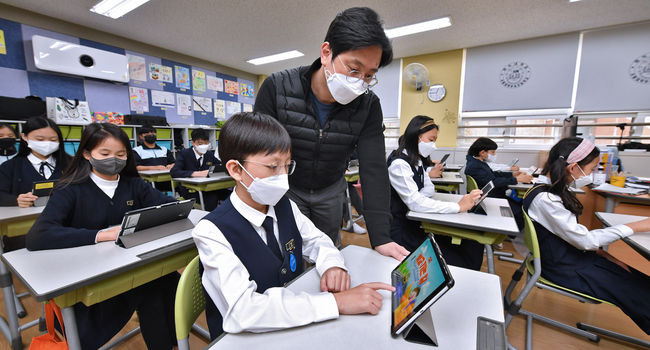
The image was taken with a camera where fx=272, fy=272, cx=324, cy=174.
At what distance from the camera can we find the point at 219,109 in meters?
6.36

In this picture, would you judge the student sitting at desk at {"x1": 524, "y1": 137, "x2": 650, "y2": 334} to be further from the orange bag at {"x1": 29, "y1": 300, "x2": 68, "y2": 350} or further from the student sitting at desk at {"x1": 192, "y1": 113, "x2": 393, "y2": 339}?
the orange bag at {"x1": 29, "y1": 300, "x2": 68, "y2": 350}

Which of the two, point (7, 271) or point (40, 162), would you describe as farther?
point (40, 162)

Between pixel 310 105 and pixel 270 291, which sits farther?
pixel 310 105

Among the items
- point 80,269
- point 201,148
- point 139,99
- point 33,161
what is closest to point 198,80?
point 139,99

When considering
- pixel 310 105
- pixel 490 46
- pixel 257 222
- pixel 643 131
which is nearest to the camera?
pixel 257 222

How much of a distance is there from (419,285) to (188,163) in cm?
358

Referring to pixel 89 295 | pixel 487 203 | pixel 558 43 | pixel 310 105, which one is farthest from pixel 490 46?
pixel 89 295

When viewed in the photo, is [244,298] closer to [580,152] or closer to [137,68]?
[580,152]

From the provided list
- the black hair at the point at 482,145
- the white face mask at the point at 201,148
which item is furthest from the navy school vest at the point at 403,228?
the white face mask at the point at 201,148

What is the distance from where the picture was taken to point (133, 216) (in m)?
1.09

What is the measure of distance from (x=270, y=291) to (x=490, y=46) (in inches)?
229

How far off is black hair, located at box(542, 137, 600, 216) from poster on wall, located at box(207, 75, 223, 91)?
6273mm

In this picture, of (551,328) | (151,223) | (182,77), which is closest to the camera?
(151,223)

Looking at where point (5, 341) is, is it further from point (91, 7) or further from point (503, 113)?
point (503, 113)
